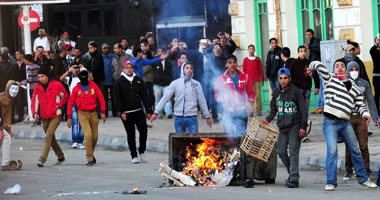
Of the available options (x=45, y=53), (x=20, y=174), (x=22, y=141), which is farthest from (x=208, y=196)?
(x=45, y=53)

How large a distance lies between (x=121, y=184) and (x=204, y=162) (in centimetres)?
119

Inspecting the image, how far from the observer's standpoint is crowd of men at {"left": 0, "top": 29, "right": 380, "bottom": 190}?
525 inches

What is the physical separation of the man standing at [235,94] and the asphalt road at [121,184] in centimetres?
100

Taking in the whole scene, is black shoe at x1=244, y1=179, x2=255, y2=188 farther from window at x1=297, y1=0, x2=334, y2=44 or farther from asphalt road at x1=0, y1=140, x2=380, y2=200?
window at x1=297, y1=0, x2=334, y2=44

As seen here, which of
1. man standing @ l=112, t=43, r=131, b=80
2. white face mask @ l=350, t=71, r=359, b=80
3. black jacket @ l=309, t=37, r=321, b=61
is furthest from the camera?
man standing @ l=112, t=43, r=131, b=80

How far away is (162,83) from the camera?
81.5 ft

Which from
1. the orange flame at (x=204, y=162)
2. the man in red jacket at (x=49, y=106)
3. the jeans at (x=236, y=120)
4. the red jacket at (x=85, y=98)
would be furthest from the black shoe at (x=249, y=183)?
the man in red jacket at (x=49, y=106)

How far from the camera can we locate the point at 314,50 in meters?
22.6

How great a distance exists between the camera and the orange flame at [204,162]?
1393cm

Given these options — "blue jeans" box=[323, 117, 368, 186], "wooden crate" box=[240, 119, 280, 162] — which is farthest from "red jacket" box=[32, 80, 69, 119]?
"blue jeans" box=[323, 117, 368, 186]

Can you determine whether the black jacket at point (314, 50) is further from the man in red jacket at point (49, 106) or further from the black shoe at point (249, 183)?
the black shoe at point (249, 183)

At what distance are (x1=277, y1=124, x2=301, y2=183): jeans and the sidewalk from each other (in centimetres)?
175

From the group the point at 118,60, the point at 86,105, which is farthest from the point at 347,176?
the point at 118,60

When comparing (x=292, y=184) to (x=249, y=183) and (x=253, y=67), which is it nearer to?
(x=249, y=183)
